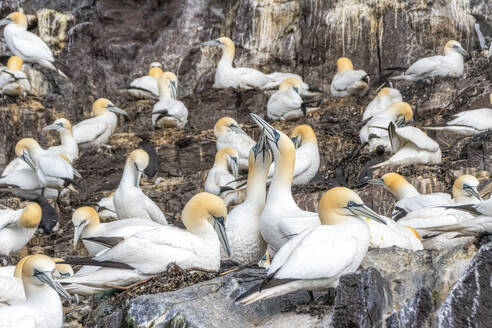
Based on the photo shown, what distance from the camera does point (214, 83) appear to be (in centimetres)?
1625

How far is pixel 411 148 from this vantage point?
1068 centimetres

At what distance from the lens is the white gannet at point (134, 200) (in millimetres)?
9867

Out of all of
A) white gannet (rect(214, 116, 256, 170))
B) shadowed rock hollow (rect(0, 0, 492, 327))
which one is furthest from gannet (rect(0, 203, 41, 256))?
white gannet (rect(214, 116, 256, 170))

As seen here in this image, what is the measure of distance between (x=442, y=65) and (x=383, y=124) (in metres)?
2.48

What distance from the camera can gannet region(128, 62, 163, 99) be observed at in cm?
1628

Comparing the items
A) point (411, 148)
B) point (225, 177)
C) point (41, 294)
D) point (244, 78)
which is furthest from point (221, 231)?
point (244, 78)

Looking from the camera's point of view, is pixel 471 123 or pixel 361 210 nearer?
pixel 361 210

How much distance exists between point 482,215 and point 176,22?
12.4 meters

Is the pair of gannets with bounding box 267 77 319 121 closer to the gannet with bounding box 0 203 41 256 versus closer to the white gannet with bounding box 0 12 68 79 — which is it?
the white gannet with bounding box 0 12 68 79

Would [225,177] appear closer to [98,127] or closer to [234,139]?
[234,139]

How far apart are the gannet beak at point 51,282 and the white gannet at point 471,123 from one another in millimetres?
5970

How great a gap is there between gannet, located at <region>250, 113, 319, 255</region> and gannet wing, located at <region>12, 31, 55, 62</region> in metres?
9.13

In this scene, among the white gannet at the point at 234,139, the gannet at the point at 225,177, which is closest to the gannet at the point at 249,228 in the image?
the gannet at the point at 225,177

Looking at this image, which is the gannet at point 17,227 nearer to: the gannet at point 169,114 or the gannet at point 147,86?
the gannet at point 169,114
